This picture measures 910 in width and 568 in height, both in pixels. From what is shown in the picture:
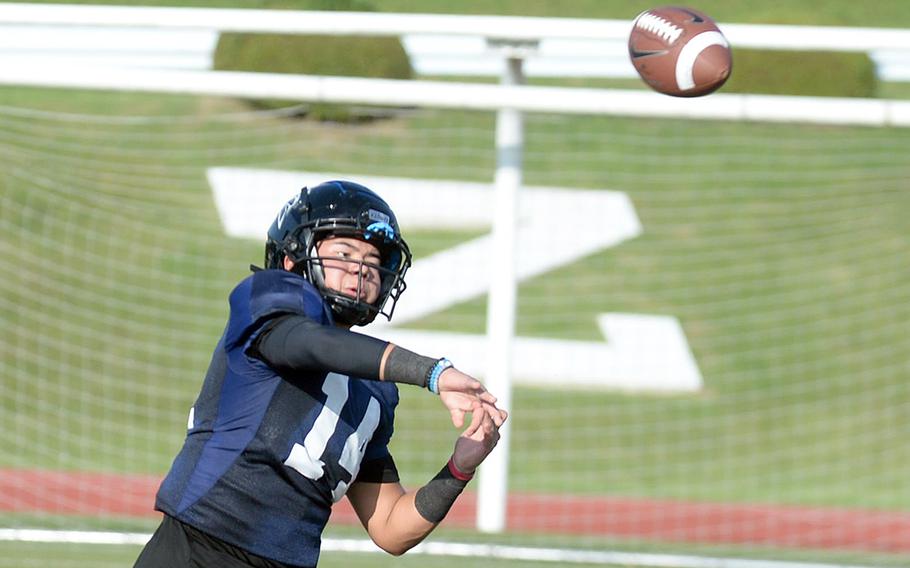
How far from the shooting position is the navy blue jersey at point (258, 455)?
267 cm

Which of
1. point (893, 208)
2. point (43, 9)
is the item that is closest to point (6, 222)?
point (43, 9)

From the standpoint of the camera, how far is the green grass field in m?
10.3

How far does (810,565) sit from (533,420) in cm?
505

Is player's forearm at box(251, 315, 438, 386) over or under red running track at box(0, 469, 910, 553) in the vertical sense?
Answer: under

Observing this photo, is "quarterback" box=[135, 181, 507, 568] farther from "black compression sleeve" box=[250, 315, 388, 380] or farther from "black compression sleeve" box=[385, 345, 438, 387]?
"black compression sleeve" box=[385, 345, 438, 387]

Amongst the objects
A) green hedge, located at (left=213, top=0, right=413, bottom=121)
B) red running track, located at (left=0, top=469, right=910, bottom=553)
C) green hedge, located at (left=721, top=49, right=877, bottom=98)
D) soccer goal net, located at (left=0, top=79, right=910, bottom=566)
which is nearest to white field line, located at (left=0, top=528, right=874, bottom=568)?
red running track, located at (left=0, top=469, right=910, bottom=553)

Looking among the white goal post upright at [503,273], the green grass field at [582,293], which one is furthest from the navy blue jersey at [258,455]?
the green grass field at [582,293]

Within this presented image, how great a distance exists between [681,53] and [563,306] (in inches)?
306

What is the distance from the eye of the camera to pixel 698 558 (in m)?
6.47

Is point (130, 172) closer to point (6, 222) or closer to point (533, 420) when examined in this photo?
point (6, 222)

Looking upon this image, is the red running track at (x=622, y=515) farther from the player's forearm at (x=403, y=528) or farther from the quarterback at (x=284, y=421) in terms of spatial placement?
the quarterback at (x=284, y=421)

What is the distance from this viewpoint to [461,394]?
7.35ft

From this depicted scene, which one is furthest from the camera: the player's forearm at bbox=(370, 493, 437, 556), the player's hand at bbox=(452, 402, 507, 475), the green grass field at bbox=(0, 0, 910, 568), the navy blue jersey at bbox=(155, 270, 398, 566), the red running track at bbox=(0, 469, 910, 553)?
the green grass field at bbox=(0, 0, 910, 568)

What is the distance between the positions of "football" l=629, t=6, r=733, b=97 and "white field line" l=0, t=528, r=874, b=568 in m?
2.41
